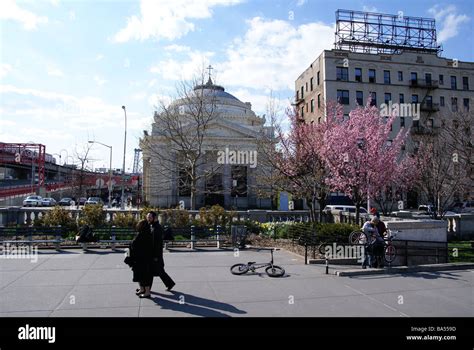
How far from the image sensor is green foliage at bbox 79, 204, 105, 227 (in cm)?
1681

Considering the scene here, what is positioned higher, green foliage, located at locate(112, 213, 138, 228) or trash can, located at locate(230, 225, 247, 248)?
green foliage, located at locate(112, 213, 138, 228)

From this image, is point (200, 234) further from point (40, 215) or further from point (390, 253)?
point (40, 215)

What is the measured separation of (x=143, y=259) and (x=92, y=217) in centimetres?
1024

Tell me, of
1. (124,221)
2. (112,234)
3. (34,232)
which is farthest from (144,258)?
(124,221)

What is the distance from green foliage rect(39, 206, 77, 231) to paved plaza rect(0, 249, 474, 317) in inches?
192

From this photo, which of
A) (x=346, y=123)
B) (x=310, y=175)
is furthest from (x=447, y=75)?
(x=310, y=175)

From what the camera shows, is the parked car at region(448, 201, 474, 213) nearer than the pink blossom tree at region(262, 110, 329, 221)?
No

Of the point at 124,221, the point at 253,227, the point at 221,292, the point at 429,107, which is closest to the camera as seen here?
the point at 221,292

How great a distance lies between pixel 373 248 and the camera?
11.1m

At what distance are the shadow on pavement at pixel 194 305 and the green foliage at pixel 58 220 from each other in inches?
401

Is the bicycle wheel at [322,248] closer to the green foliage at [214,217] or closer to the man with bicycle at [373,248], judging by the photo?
the man with bicycle at [373,248]

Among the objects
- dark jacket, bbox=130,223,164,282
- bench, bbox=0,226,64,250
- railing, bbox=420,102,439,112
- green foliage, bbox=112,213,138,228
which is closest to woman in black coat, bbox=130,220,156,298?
dark jacket, bbox=130,223,164,282

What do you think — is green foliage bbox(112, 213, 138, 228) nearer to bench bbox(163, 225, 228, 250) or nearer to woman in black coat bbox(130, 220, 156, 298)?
bench bbox(163, 225, 228, 250)
